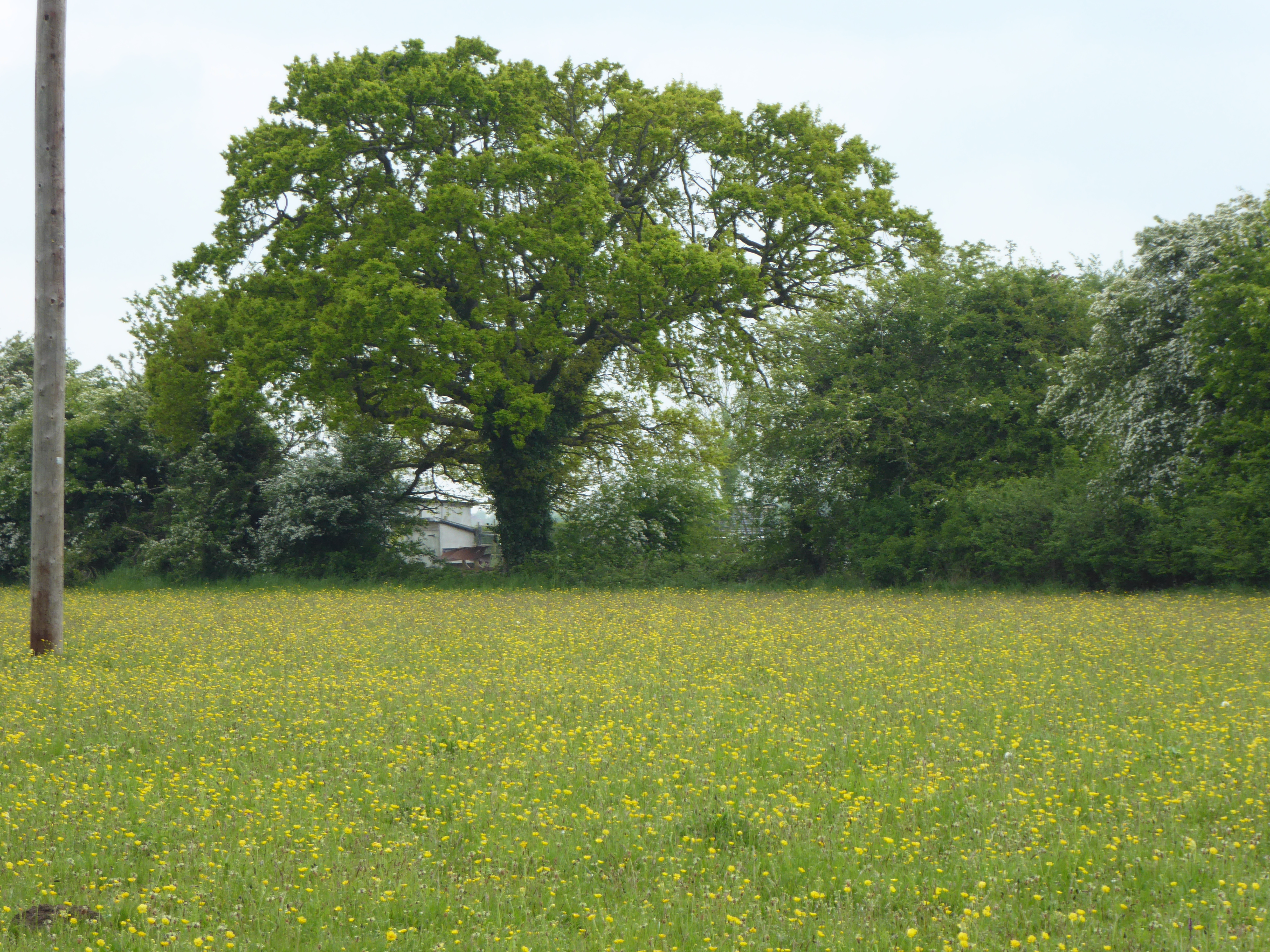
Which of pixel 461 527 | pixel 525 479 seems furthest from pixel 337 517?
pixel 461 527

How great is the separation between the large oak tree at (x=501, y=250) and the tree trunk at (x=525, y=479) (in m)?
0.07

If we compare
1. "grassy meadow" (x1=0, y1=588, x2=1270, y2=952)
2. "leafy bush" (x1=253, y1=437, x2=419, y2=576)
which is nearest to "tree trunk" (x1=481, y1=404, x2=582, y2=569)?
"leafy bush" (x1=253, y1=437, x2=419, y2=576)

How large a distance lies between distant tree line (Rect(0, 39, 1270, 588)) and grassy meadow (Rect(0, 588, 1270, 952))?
38.2ft

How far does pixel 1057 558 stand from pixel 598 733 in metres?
18.0

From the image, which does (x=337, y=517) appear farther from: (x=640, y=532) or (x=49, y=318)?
(x=49, y=318)

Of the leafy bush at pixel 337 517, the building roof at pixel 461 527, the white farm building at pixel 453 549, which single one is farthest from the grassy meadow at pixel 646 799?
the building roof at pixel 461 527

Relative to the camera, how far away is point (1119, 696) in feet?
31.8

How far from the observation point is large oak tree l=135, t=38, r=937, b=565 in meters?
25.7

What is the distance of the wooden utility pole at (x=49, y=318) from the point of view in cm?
1338

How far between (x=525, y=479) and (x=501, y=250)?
6456mm

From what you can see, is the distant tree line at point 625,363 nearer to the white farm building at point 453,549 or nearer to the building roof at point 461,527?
the white farm building at point 453,549

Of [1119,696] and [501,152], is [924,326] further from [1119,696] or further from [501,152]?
[1119,696]

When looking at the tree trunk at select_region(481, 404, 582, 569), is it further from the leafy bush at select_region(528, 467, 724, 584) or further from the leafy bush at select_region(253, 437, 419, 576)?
the leafy bush at select_region(253, 437, 419, 576)

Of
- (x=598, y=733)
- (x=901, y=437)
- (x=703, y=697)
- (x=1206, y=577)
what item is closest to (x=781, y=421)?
(x=901, y=437)
